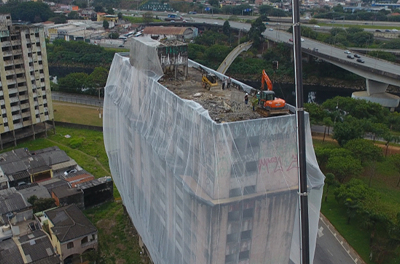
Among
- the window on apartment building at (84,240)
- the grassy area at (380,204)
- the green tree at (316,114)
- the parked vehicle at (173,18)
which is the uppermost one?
the parked vehicle at (173,18)

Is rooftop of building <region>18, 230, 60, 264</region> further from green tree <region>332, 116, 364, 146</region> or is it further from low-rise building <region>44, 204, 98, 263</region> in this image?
green tree <region>332, 116, 364, 146</region>

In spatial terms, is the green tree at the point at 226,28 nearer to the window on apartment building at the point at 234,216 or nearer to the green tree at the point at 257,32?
the green tree at the point at 257,32

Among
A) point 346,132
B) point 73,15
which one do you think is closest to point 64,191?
point 346,132

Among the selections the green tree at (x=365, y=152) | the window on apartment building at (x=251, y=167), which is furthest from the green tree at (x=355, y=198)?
the window on apartment building at (x=251, y=167)

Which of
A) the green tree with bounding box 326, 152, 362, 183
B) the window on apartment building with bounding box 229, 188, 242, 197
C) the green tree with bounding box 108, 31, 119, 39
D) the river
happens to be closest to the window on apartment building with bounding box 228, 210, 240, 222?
the window on apartment building with bounding box 229, 188, 242, 197

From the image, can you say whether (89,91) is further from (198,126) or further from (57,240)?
(198,126)

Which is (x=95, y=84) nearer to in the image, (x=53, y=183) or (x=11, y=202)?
(x=53, y=183)
